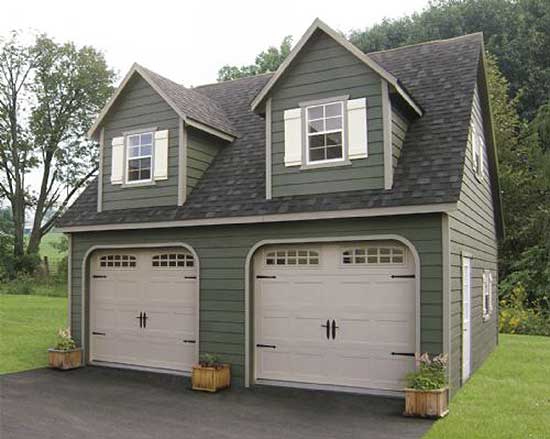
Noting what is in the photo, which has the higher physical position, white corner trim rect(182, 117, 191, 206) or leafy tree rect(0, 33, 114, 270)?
leafy tree rect(0, 33, 114, 270)

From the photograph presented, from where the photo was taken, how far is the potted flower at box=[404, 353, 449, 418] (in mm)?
7613

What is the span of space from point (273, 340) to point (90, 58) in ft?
103

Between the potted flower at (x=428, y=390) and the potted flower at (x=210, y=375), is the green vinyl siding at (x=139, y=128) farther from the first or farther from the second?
the potted flower at (x=428, y=390)

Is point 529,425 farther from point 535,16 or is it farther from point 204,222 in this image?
point 535,16

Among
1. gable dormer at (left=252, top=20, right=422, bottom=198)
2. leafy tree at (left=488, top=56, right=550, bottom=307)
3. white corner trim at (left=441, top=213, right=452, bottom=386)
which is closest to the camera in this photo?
white corner trim at (left=441, top=213, right=452, bottom=386)

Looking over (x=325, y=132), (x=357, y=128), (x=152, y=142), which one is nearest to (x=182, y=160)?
(x=152, y=142)

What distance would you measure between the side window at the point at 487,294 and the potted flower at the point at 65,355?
8756 mm

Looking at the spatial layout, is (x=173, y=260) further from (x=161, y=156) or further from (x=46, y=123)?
(x=46, y=123)

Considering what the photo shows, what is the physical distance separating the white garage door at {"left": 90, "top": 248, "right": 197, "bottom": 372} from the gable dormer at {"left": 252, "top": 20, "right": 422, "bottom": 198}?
8.77 ft

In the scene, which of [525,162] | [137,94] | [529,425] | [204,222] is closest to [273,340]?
[204,222]

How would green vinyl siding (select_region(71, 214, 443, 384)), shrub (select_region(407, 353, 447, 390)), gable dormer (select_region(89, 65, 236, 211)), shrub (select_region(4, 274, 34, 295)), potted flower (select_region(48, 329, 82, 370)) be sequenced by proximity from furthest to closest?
1. shrub (select_region(4, 274, 34, 295))
2. potted flower (select_region(48, 329, 82, 370))
3. gable dormer (select_region(89, 65, 236, 211))
4. green vinyl siding (select_region(71, 214, 443, 384))
5. shrub (select_region(407, 353, 447, 390))

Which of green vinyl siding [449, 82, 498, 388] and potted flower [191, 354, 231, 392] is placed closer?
green vinyl siding [449, 82, 498, 388]

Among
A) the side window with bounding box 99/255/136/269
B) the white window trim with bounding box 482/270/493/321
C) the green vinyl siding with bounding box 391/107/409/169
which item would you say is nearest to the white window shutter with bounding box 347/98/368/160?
the green vinyl siding with bounding box 391/107/409/169

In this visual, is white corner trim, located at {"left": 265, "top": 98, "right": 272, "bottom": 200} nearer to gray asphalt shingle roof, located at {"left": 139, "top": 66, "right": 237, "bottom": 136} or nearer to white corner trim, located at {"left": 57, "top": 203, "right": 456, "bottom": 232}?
white corner trim, located at {"left": 57, "top": 203, "right": 456, "bottom": 232}
